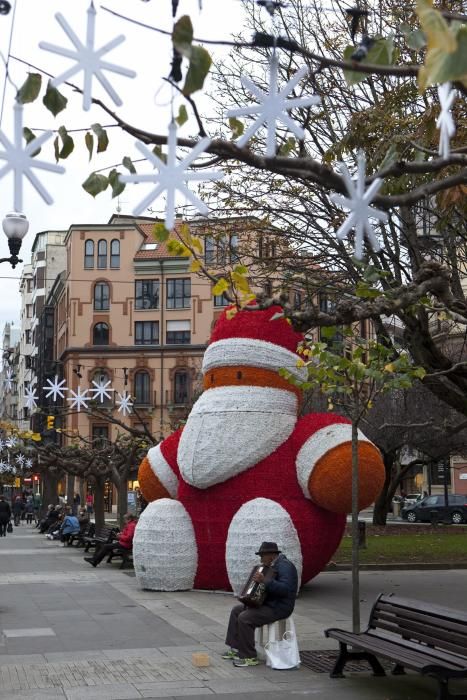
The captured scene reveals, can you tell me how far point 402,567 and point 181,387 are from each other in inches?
1668

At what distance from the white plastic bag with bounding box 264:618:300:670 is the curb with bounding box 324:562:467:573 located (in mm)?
9635

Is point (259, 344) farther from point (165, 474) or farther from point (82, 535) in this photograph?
point (82, 535)

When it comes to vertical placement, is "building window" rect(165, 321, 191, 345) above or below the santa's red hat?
above

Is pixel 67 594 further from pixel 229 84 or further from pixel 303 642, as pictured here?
pixel 229 84

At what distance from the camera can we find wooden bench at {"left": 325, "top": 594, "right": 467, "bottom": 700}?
7.04 metres

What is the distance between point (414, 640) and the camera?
27.7 feet

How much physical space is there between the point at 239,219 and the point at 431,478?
46.7 meters

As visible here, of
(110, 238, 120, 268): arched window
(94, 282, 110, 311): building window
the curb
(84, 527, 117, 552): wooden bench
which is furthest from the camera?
(94, 282, 110, 311): building window

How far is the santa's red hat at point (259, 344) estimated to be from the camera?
1365 centimetres

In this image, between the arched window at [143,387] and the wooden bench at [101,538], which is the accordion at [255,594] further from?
the arched window at [143,387]

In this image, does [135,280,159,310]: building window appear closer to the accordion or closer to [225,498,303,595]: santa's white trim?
[225,498,303,595]: santa's white trim

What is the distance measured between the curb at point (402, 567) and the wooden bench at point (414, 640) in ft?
30.9

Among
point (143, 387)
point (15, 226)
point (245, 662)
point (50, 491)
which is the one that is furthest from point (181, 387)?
point (245, 662)

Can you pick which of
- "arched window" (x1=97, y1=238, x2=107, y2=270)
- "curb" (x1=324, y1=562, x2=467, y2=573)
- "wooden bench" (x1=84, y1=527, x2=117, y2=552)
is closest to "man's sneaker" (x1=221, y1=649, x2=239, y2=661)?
"curb" (x1=324, y1=562, x2=467, y2=573)
